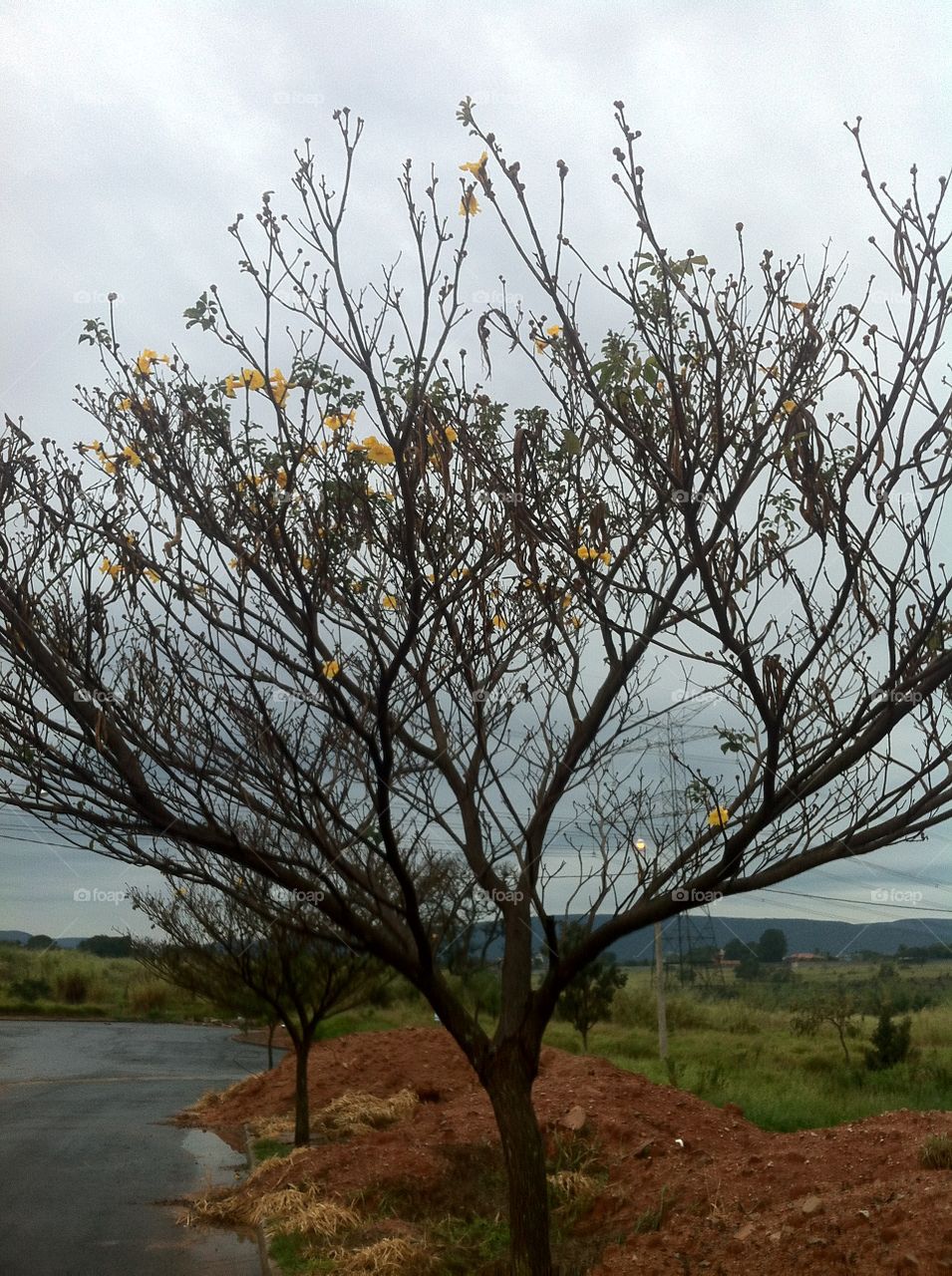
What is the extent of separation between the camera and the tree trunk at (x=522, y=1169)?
5.93 metres

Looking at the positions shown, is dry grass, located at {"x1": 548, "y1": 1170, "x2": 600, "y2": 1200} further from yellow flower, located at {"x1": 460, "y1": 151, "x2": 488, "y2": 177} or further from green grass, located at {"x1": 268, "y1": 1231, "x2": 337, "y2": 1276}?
yellow flower, located at {"x1": 460, "y1": 151, "x2": 488, "y2": 177}

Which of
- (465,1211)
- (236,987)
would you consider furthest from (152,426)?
(236,987)

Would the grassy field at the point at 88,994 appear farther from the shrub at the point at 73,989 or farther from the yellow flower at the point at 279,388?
the yellow flower at the point at 279,388

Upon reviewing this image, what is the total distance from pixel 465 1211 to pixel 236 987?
28.7ft

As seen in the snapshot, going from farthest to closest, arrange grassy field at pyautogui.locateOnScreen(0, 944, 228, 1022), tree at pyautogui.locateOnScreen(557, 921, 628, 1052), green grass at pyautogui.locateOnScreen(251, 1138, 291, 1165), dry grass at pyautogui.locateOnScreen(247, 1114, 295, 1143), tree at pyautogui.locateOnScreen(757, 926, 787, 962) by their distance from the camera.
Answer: grassy field at pyautogui.locateOnScreen(0, 944, 228, 1022)
tree at pyautogui.locateOnScreen(757, 926, 787, 962)
tree at pyautogui.locateOnScreen(557, 921, 628, 1052)
dry grass at pyautogui.locateOnScreen(247, 1114, 295, 1143)
green grass at pyautogui.locateOnScreen(251, 1138, 291, 1165)

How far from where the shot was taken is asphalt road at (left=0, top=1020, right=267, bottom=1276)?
9781mm

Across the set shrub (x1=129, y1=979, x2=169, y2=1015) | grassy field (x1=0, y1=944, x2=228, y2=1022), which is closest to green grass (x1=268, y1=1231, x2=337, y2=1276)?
grassy field (x1=0, y1=944, x2=228, y2=1022)

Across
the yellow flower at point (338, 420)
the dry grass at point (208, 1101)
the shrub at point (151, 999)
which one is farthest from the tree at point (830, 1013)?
the shrub at point (151, 999)

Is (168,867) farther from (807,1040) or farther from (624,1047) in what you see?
(624,1047)

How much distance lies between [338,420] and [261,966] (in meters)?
11.5

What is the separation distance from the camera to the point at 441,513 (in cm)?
576

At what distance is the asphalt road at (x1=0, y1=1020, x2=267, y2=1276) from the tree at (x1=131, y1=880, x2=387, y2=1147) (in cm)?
184

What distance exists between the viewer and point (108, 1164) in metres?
14.8

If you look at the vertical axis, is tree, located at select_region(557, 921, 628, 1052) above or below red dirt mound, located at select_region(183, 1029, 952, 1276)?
above
